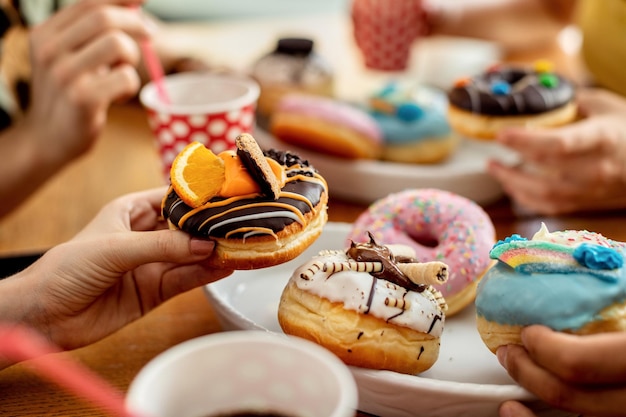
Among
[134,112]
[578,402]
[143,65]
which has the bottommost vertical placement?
[134,112]

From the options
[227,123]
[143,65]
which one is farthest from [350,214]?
[143,65]

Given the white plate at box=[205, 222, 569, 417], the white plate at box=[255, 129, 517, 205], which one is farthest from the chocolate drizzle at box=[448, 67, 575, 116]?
the white plate at box=[205, 222, 569, 417]

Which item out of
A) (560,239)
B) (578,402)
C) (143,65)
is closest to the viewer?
(578,402)

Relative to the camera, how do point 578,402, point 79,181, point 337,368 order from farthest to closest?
point 79,181 < point 578,402 < point 337,368

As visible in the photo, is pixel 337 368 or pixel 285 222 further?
pixel 285 222

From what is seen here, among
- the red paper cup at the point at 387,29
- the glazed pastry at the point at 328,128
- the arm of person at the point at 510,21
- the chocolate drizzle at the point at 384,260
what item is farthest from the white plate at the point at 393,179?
the arm of person at the point at 510,21

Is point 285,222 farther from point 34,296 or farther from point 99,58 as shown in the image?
point 99,58

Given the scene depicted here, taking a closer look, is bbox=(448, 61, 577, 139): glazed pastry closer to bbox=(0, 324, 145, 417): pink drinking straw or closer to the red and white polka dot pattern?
the red and white polka dot pattern
